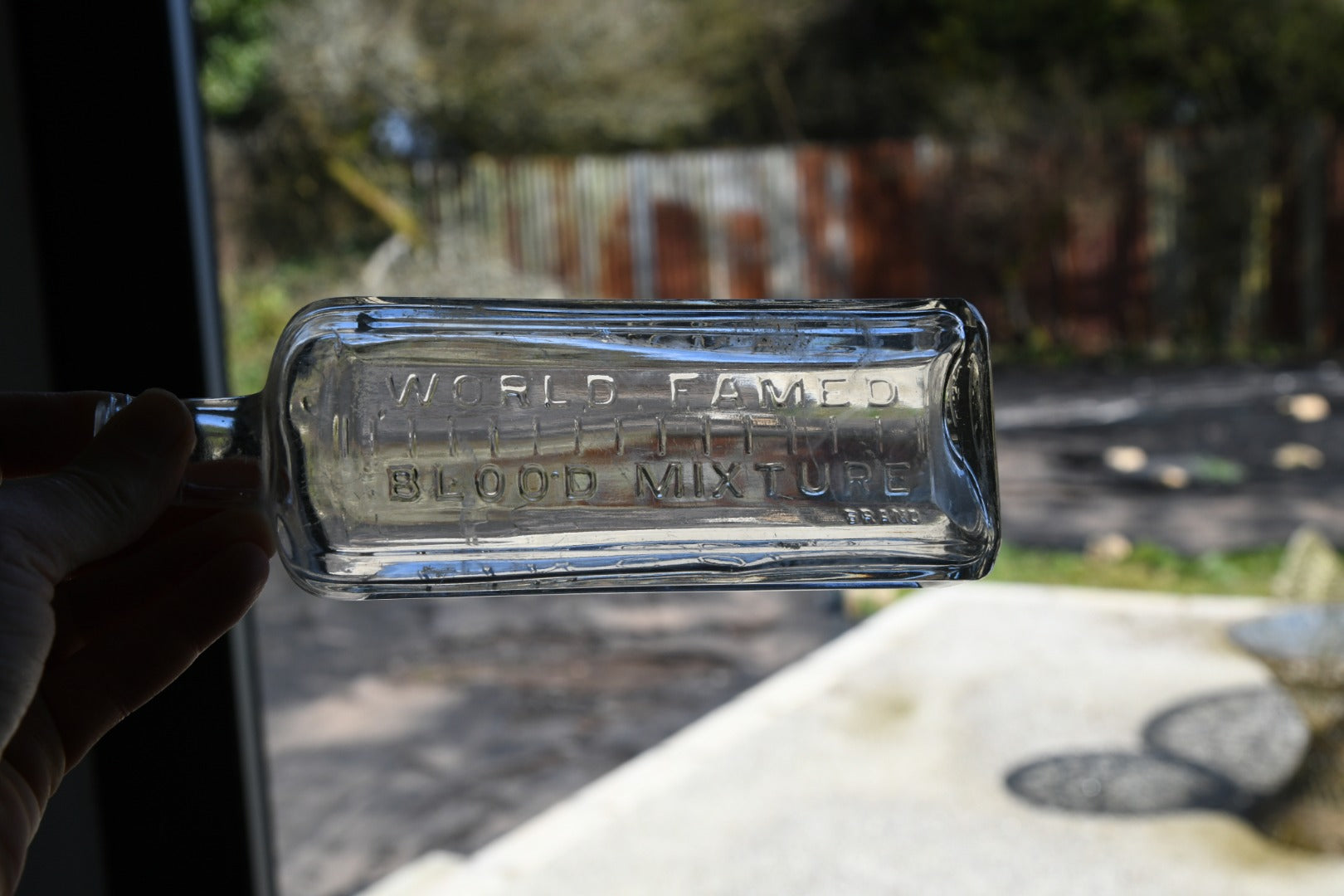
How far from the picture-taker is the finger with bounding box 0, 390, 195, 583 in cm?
34

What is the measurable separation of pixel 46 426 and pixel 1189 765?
2.20m

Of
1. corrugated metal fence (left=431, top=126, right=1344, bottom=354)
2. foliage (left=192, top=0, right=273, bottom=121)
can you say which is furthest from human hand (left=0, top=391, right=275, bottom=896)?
foliage (left=192, top=0, right=273, bottom=121)

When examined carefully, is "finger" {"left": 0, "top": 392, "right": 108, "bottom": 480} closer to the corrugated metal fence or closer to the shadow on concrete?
the shadow on concrete

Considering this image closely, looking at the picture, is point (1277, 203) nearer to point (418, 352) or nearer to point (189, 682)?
point (189, 682)

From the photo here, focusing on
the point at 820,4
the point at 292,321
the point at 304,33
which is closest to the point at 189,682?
the point at 292,321

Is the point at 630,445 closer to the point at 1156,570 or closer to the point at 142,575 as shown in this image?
the point at 142,575

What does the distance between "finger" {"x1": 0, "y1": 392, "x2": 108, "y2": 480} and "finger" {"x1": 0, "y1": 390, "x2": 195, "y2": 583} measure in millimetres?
54

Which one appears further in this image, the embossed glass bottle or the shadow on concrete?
the shadow on concrete

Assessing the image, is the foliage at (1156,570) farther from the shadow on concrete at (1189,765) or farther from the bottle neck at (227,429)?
the bottle neck at (227,429)

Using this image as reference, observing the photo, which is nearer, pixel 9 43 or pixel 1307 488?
pixel 9 43

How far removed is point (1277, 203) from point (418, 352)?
5.42 meters

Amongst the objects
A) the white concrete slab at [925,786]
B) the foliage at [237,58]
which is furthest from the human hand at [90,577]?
the foliage at [237,58]

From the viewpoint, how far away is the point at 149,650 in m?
Answer: 0.40

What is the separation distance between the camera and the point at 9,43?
0.93m
